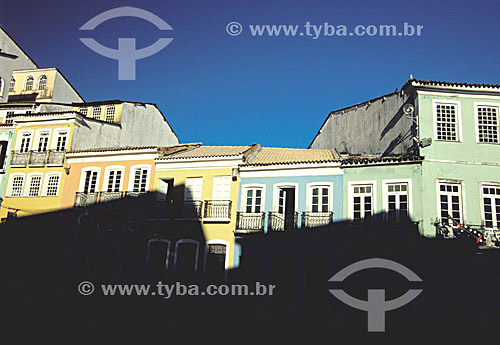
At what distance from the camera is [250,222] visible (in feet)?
80.9

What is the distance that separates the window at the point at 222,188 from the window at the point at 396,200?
827cm

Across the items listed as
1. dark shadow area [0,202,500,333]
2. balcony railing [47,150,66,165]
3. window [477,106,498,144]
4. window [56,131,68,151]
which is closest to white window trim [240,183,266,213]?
dark shadow area [0,202,500,333]

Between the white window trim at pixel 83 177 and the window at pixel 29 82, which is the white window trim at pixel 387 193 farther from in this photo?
the window at pixel 29 82

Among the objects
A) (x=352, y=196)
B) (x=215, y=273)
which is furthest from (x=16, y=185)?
(x=352, y=196)

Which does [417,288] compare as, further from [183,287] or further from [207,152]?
[207,152]

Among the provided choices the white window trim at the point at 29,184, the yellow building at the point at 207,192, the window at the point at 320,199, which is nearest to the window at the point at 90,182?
the white window trim at the point at 29,184

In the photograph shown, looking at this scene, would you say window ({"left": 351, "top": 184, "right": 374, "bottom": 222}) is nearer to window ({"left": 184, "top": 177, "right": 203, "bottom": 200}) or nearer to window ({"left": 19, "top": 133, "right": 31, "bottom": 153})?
window ({"left": 184, "top": 177, "right": 203, "bottom": 200})

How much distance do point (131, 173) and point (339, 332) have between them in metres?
14.9

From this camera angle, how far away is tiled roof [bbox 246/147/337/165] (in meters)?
25.6

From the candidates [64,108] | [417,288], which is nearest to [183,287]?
[417,288]

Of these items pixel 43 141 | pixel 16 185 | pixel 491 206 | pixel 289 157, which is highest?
pixel 43 141

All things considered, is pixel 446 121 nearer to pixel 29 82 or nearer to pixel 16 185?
pixel 16 185

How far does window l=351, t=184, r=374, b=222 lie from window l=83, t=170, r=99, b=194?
50.7 ft

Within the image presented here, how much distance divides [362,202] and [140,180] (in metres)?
12.9
